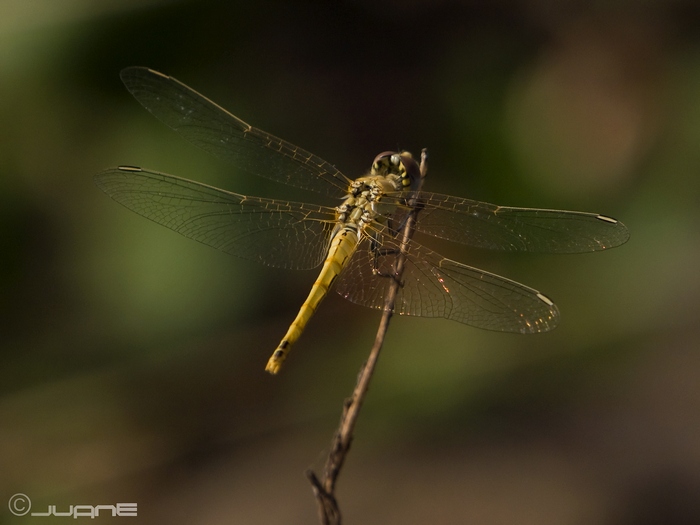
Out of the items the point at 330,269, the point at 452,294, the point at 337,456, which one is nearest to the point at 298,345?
the point at 330,269

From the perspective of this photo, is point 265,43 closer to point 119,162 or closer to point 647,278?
point 119,162

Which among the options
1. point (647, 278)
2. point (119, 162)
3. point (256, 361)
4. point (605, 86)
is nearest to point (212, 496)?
point (256, 361)

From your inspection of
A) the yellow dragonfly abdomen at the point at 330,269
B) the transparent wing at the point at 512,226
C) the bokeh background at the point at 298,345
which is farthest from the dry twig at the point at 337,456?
the bokeh background at the point at 298,345

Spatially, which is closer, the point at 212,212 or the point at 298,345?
the point at 212,212

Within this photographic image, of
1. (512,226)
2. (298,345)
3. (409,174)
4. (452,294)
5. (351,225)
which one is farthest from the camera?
(298,345)

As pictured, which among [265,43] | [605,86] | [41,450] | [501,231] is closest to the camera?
[501,231]

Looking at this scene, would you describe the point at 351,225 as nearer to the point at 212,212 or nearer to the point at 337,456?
the point at 212,212
